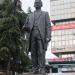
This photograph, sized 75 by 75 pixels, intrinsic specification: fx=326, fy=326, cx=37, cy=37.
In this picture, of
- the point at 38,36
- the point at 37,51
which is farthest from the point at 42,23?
the point at 37,51

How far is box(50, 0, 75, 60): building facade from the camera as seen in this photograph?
71812mm

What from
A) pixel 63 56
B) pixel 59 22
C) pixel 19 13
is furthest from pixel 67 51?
pixel 19 13

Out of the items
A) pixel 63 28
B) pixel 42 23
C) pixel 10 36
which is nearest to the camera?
pixel 42 23

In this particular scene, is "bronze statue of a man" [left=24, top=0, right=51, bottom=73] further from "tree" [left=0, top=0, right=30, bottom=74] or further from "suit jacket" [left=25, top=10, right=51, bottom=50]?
"tree" [left=0, top=0, right=30, bottom=74]

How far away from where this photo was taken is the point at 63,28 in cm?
7338

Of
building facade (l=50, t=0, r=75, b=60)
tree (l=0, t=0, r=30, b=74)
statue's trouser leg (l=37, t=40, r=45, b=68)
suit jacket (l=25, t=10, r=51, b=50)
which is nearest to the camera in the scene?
statue's trouser leg (l=37, t=40, r=45, b=68)

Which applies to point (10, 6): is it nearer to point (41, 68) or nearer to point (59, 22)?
point (41, 68)

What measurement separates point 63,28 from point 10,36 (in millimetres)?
46812

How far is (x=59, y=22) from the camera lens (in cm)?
7631

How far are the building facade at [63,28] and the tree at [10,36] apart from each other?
138 ft

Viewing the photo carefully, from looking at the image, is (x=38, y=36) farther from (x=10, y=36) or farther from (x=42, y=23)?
(x=10, y=36)

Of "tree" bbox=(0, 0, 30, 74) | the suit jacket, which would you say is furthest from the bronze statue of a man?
"tree" bbox=(0, 0, 30, 74)

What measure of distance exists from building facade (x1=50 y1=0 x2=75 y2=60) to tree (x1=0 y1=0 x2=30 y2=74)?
138 feet

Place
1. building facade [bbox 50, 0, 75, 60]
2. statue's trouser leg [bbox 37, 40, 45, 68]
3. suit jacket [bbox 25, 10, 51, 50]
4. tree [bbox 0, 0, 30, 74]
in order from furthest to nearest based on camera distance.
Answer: building facade [bbox 50, 0, 75, 60]
tree [bbox 0, 0, 30, 74]
suit jacket [bbox 25, 10, 51, 50]
statue's trouser leg [bbox 37, 40, 45, 68]
